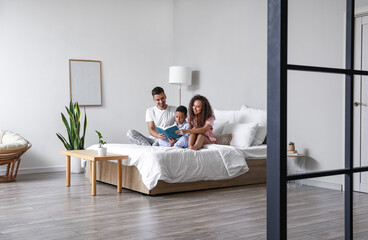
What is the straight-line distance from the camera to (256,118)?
17.7ft

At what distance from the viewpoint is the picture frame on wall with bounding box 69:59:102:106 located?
6402mm

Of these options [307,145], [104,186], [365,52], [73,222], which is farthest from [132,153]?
[365,52]

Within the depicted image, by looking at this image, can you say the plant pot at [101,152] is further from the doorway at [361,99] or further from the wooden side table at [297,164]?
the doorway at [361,99]

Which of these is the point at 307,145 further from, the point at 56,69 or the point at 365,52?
the point at 56,69

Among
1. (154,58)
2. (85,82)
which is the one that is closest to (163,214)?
(85,82)

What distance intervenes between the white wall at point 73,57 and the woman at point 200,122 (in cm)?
212

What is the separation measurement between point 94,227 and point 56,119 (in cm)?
356

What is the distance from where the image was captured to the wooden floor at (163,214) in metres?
2.87

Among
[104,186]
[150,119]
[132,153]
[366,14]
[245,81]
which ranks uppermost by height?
[366,14]

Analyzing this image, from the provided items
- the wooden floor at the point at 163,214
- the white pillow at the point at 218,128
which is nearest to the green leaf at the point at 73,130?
the wooden floor at the point at 163,214

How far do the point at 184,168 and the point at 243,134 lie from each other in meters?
1.13

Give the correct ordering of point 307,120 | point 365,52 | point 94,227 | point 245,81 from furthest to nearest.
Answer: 1. point 245,81
2. point 307,120
3. point 365,52
4. point 94,227

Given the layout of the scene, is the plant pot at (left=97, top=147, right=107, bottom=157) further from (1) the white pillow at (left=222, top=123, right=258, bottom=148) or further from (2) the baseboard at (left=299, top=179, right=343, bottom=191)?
(2) the baseboard at (left=299, top=179, right=343, bottom=191)

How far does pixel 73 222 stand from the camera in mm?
3174
